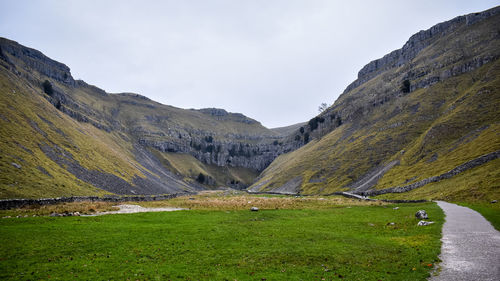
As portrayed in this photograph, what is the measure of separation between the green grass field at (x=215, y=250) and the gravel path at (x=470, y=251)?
37.2 inches

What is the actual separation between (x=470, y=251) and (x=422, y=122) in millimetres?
112334

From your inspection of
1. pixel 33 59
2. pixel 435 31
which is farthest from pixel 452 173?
pixel 33 59

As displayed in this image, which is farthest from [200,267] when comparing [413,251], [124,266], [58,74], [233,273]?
[58,74]

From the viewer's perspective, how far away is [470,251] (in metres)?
18.2

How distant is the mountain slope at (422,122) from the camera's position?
78.4 m

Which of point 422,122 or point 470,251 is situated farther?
point 422,122

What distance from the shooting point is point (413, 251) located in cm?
1945

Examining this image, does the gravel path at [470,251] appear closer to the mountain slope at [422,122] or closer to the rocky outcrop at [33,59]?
the mountain slope at [422,122]

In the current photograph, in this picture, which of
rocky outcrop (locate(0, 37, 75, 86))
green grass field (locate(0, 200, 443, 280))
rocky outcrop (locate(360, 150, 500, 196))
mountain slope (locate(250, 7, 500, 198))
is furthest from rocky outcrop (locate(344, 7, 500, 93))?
rocky outcrop (locate(0, 37, 75, 86))

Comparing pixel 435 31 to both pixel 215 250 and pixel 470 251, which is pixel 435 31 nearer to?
pixel 470 251

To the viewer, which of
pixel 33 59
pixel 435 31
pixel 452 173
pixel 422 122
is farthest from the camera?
pixel 435 31

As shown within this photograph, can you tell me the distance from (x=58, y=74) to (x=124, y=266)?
236 meters

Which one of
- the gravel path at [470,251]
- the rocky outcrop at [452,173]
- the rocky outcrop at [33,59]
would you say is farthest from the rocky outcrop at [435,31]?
the rocky outcrop at [33,59]

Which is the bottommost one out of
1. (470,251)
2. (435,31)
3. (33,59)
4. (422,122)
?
(470,251)
